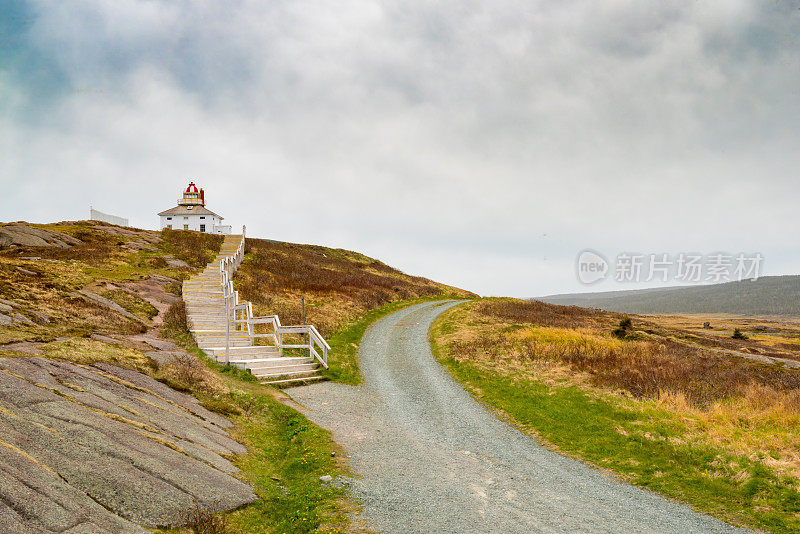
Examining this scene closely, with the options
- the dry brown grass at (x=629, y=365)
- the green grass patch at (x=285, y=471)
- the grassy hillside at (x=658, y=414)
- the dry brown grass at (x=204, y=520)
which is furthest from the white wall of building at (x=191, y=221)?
the dry brown grass at (x=204, y=520)

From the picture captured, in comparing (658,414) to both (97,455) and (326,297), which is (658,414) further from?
(326,297)

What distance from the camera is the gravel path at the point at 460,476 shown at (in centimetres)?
778

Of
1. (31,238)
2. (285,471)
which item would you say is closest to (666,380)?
(285,471)

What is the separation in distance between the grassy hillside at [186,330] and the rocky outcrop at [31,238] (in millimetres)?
203

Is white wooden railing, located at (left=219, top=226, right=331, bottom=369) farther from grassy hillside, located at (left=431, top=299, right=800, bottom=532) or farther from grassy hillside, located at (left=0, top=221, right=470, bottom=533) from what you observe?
grassy hillside, located at (left=431, top=299, right=800, bottom=532)

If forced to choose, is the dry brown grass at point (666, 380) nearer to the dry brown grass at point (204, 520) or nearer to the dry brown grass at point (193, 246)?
the dry brown grass at point (204, 520)

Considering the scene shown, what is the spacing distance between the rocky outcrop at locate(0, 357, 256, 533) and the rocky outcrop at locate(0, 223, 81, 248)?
33.2 metres

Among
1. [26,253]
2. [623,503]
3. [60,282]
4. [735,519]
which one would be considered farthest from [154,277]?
[735,519]

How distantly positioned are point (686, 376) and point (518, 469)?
11.7 m

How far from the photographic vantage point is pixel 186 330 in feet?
70.5

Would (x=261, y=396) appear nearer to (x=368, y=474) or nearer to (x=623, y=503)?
(x=368, y=474)

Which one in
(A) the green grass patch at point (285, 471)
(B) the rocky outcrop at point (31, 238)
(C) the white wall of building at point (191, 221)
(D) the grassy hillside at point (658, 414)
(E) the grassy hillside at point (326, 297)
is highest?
(C) the white wall of building at point (191, 221)

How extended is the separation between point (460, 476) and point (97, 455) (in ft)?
24.4

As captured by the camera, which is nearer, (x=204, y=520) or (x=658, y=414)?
(x=204, y=520)
